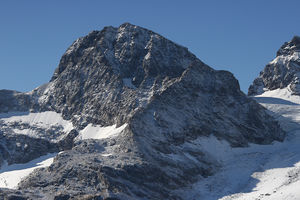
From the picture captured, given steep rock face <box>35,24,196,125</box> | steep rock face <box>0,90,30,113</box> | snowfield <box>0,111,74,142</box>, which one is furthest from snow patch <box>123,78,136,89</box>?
steep rock face <box>0,90,30,113</box>

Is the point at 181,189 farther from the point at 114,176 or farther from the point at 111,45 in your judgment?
the point at 111,45

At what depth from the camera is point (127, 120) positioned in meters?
146

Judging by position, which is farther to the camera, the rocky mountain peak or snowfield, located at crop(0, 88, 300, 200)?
the rocky mountain peak

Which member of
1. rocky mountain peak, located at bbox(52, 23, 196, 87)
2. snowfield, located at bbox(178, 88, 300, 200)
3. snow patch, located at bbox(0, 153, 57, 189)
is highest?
rocky mountain peak, located at bbox(52, 23, 196, 87)

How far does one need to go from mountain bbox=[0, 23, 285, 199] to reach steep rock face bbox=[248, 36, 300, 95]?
3476cm

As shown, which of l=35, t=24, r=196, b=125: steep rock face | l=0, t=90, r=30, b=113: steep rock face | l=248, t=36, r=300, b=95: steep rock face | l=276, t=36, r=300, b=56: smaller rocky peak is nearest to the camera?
l=35, t=24, r=196, b=125: steep rock face

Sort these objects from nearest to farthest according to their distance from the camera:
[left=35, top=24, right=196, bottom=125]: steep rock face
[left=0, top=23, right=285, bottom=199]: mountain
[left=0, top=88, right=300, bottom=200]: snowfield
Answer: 1. [left=0, top=88, right=300, bottom=200]: snowfield
2. [left=0, top=23, right=285, bottom=199]: mountain
3. [left=35, top=24, right=196, bottom=125]: steep rock face

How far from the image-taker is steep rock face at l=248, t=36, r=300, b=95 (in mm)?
188750

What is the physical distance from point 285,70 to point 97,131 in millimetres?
63691

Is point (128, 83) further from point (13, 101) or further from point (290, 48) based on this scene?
point (290, 48)

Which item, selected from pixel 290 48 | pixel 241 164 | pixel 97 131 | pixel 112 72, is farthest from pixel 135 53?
pixel 290 48

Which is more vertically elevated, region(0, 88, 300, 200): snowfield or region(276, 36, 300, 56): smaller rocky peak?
region(276, 36, 300, 56): smaller rocky peak

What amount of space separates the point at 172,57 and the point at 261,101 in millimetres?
28294

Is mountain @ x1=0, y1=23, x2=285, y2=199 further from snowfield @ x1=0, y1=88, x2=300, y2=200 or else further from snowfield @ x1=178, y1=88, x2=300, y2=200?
snowfield @ x1=178, y1=88, x2=300, y2=200
